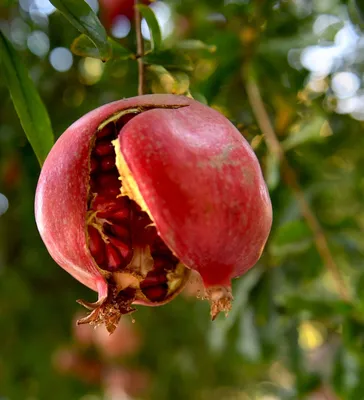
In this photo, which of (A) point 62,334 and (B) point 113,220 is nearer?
(B) point 113,220

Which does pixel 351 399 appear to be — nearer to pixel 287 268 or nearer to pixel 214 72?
pixel 287 268

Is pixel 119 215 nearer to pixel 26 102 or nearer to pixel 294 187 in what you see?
pixel 26 102

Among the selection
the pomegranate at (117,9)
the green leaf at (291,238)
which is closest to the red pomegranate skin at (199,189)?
the green leaf at (291,238)

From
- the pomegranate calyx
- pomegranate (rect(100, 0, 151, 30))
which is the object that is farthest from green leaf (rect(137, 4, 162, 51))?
pomegranate (rect(100, 0, 151, 30))

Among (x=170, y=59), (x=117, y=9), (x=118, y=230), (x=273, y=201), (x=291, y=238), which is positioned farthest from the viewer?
(x=117, y=9)

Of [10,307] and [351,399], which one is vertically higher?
[351,399]

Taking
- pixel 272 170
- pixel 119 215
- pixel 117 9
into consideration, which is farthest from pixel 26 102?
pixel 117 9

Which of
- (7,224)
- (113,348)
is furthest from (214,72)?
(113,348)
